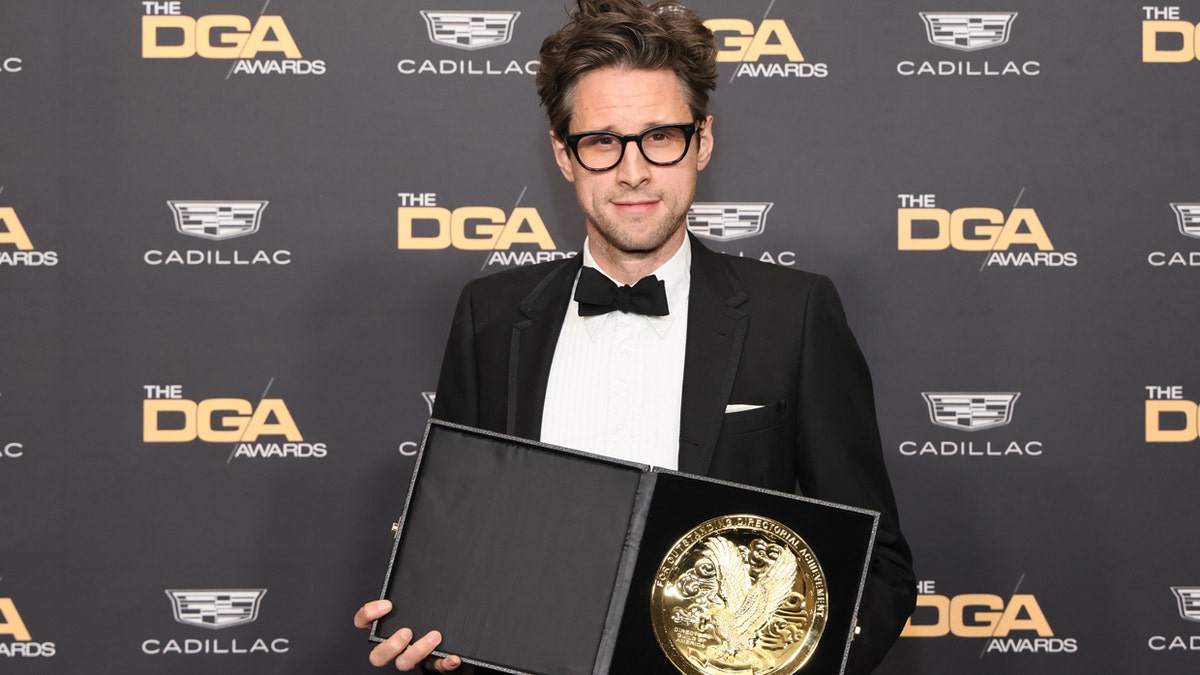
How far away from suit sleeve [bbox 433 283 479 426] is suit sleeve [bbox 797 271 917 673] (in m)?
0.61

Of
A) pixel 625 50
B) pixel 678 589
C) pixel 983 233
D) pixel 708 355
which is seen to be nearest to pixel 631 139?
pixel 625 50

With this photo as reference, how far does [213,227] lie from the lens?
2.46 m

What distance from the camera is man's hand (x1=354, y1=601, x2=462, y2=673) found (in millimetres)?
1447

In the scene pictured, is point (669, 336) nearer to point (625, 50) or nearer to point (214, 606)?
point (625, 50)

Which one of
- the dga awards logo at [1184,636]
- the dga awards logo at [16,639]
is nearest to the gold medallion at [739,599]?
the dga awards logo at [1184,636]

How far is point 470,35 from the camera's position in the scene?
2463mm

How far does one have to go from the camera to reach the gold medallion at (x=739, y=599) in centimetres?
143

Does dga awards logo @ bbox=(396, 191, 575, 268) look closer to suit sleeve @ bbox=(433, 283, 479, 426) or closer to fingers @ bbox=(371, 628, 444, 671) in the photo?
suit sleeve @ bbox=(433, 283, 479, 426)

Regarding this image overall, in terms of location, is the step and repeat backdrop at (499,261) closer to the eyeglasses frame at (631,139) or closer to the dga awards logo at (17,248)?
the dga awards logo at (17,248)

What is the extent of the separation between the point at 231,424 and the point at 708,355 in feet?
4.32

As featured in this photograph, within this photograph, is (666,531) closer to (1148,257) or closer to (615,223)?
(615,223)

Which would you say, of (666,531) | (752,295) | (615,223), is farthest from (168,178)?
(666,531)

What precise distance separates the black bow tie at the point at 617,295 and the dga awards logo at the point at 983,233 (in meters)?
0.93

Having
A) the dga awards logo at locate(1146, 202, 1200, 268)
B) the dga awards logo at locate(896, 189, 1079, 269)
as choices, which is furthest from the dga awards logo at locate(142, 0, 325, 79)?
the dga awards logo at locate(1146, 202, 1200, 268)
